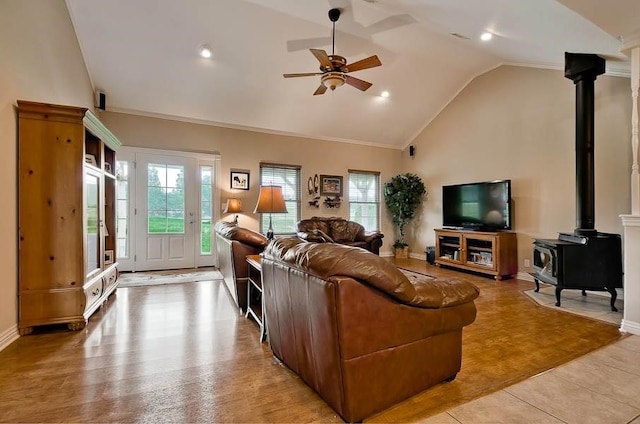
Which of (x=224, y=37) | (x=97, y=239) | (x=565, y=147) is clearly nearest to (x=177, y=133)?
(x=224, y=37)

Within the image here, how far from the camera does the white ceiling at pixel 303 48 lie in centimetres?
330

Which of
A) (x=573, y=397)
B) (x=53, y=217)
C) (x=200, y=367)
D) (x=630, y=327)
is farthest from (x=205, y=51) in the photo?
(x=630, y=327)

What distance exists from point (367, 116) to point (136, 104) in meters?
4.41

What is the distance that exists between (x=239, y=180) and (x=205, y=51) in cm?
243

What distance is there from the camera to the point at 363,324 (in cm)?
148

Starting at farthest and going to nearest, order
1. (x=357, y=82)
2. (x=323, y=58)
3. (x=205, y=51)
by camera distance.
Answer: (x=205, y=51), (x=357, y=82), (x=323, y=58)

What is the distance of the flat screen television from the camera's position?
5121 millimetres

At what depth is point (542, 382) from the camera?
6.45ft

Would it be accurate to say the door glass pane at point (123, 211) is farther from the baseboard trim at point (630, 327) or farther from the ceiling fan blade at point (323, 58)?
the baseboard trim at point (630, 327)

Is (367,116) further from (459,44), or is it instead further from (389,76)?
(459,44)

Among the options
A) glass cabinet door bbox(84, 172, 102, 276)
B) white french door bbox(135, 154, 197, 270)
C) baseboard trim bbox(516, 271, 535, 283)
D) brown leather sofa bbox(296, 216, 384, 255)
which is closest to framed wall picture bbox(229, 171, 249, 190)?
white french door bbox(135, 154, 197, 270)

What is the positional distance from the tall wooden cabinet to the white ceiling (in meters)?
2.08

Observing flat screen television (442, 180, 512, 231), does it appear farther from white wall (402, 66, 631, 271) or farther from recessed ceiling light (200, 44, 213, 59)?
recessed ceiling light (200, 44, 213, 59)

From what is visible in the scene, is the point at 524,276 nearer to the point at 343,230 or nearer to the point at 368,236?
the point at 368,236
